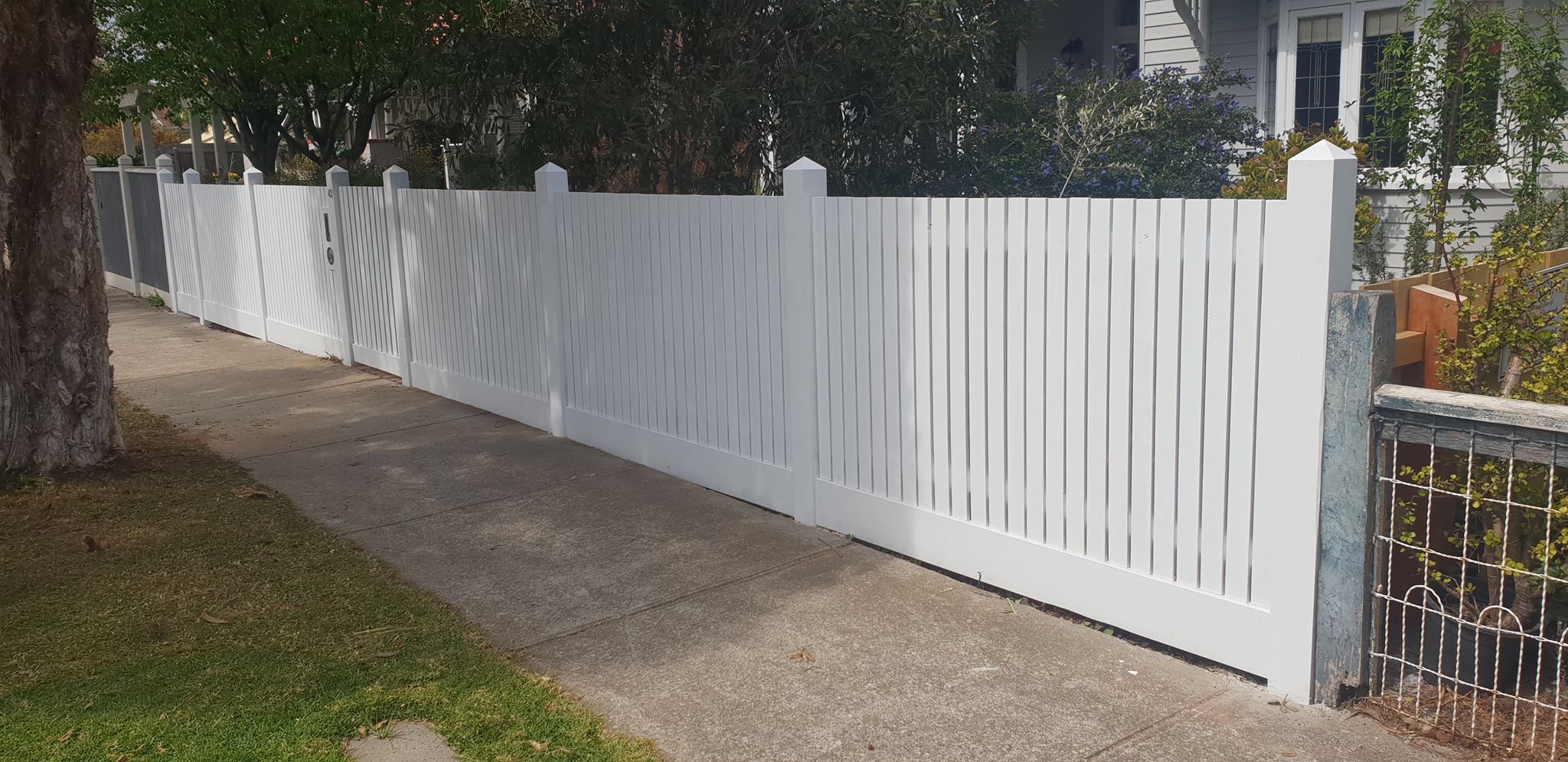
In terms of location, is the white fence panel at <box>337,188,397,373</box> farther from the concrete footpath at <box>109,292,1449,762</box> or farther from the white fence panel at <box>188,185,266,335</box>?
the white fence panel at <box>188,185,266,335</box>

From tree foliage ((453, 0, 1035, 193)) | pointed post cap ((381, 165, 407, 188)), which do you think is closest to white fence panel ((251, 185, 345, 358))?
pointed post cap ((381, 165, 407, 188))

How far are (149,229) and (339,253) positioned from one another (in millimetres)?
7126

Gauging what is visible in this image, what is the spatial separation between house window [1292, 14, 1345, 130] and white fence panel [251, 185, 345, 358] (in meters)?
9.10

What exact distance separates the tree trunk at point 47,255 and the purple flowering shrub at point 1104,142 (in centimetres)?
660

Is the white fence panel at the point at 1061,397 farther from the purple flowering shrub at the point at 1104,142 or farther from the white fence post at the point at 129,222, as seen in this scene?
the white fence post at the point at 129,222

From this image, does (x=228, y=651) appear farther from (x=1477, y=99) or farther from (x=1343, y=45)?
(x=1343, y=45)

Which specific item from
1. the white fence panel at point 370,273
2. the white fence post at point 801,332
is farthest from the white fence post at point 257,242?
the white fence post at point 801,332

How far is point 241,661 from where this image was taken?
4.65 metres

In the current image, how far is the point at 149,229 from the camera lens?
1638cm

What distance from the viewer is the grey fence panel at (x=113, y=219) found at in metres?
17.2

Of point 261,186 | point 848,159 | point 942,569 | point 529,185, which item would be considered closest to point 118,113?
point 261,186

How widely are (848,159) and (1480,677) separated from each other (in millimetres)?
7444

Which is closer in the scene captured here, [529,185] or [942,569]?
[942,569]

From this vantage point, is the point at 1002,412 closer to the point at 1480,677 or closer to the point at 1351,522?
the point at 1351,522
